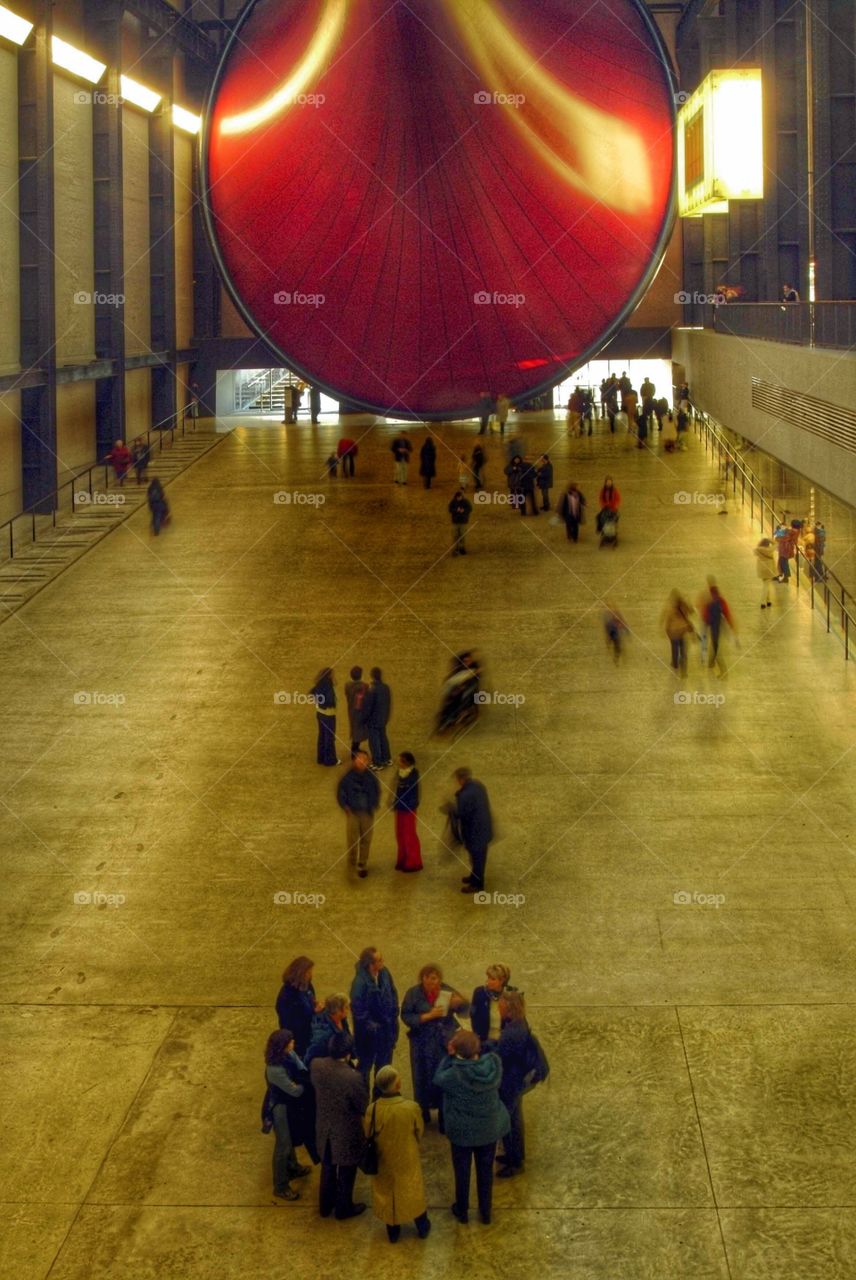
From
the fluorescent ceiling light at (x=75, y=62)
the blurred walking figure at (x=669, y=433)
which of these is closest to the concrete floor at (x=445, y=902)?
the blurred walking figure at (x=669, y=433)

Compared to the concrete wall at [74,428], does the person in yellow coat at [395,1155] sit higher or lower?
lower

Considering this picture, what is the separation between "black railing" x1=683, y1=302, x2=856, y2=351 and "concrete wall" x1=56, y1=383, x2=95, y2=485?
12.7 m

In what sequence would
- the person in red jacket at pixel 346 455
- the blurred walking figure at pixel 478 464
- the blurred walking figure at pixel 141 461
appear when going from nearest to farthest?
the blurred walking figure at pixel 478 464, the person in red jacket at pixel 346 455, the blurred walking figure at pixel 141 461

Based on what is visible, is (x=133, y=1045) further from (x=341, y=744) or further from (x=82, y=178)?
(x=82, y=178)

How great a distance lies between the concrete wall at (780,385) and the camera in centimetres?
1602

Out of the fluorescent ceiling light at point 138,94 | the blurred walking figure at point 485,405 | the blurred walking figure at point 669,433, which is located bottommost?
the blurred walking figure at point 485,405

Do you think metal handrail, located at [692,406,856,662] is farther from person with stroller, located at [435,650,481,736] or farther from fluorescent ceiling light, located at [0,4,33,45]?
fluorescent ceiling light, located at [0,4,33,45]

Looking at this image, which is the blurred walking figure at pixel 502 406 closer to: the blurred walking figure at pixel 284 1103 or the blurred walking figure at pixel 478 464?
the blurred walking figure at pixel 284 1103

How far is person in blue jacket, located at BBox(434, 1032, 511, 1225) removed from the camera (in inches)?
258

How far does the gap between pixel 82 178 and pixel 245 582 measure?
14.5 metres

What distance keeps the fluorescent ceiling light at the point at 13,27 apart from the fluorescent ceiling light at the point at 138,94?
5.85m

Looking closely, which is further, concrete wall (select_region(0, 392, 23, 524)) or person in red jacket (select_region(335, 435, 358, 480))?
concrete wall (select_region(0, 392, 23, 524))

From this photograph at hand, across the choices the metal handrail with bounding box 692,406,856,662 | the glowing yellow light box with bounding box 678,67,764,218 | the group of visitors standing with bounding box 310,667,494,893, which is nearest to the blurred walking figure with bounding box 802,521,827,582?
the metal handrail with bounding box 692,406,856,662

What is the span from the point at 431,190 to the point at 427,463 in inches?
799
